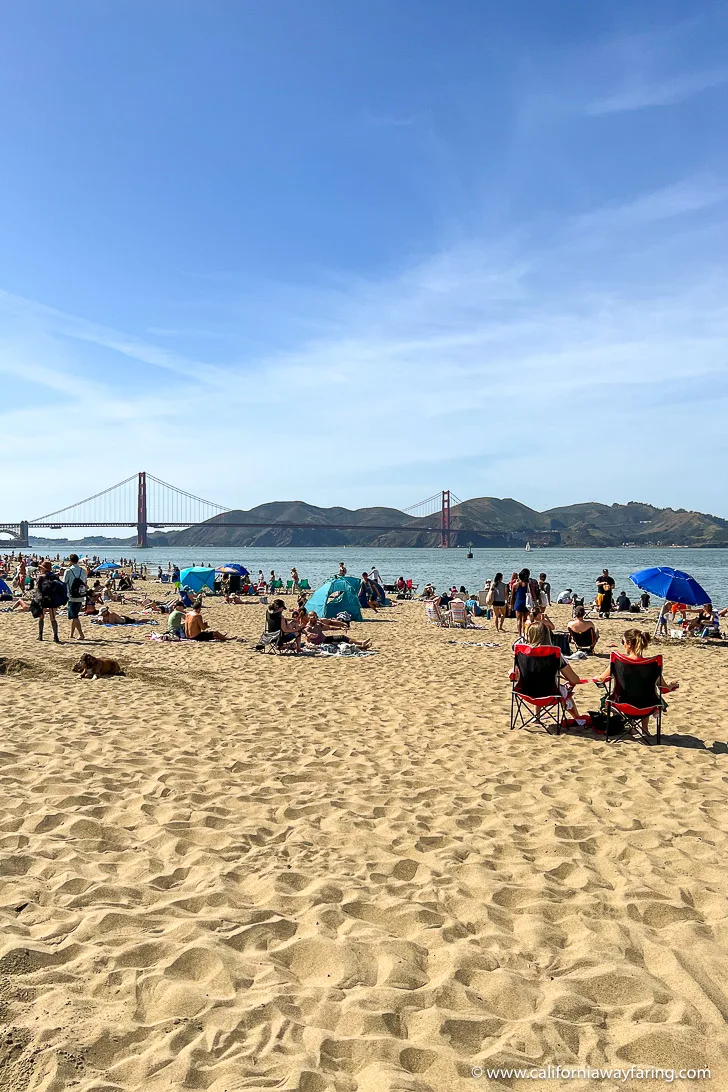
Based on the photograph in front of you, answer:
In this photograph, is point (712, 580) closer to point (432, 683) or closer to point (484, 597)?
point (484, 597)

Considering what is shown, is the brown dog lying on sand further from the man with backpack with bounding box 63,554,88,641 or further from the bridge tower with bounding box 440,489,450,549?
the bridge tower with bounding box 440,489,450,549

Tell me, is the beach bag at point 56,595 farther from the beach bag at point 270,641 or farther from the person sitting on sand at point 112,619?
the person sitting on sand at point 112,619

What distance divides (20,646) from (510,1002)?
425 inches

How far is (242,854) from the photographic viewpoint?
3.60m

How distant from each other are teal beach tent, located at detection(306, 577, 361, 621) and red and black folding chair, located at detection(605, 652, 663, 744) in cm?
1045

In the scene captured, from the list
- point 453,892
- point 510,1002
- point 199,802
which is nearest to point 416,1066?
point 510,1002

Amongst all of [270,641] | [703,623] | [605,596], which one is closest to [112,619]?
[270,641]

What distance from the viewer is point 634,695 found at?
603 centimetres

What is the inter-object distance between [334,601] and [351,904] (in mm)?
13224

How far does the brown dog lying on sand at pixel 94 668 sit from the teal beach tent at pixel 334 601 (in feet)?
25.4

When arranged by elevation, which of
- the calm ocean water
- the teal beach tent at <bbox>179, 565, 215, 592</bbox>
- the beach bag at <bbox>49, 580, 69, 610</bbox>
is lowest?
the calm ocean water

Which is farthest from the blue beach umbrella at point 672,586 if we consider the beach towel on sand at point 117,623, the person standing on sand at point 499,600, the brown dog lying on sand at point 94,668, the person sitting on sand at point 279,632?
the beach towel on sand at point 117,623

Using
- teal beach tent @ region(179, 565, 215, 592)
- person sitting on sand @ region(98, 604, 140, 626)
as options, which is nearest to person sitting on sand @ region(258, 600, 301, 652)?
person sitting on sand @ region(98, 604, 140, 626)

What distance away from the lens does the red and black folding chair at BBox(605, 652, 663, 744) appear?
5996 millimetres
